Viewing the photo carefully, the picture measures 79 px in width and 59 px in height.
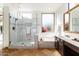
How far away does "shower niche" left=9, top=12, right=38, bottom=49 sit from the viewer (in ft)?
18.7

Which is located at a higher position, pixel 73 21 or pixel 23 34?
pixel 73 21

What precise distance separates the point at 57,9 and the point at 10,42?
260 cm

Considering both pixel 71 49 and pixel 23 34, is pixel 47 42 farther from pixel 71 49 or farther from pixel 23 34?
pixel 71 49

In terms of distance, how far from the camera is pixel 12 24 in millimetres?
5832

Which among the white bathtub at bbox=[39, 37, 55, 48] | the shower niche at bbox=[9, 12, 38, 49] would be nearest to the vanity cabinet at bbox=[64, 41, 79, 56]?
the white bathtub at bbox=[39, 37, 55, 48]

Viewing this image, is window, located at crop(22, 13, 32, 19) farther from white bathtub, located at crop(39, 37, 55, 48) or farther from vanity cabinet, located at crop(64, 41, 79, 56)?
vanity cabinet, located at crop(64, 41, 79, 56)

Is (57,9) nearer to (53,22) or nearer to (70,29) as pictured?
(53,22)

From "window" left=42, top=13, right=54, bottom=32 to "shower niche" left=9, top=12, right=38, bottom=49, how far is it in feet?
2.16

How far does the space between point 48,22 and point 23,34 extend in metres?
1.30

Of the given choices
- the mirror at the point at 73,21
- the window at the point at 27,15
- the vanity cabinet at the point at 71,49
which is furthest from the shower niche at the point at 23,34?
the vanity cabinet at the point at 71,49

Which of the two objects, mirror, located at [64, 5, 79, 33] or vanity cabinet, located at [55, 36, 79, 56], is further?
mirror, located at [64, 5, 79, 33]

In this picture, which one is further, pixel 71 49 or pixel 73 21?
pixel 73 21

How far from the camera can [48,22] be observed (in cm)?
537

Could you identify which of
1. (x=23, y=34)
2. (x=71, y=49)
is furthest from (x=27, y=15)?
(x=71, y=49)
